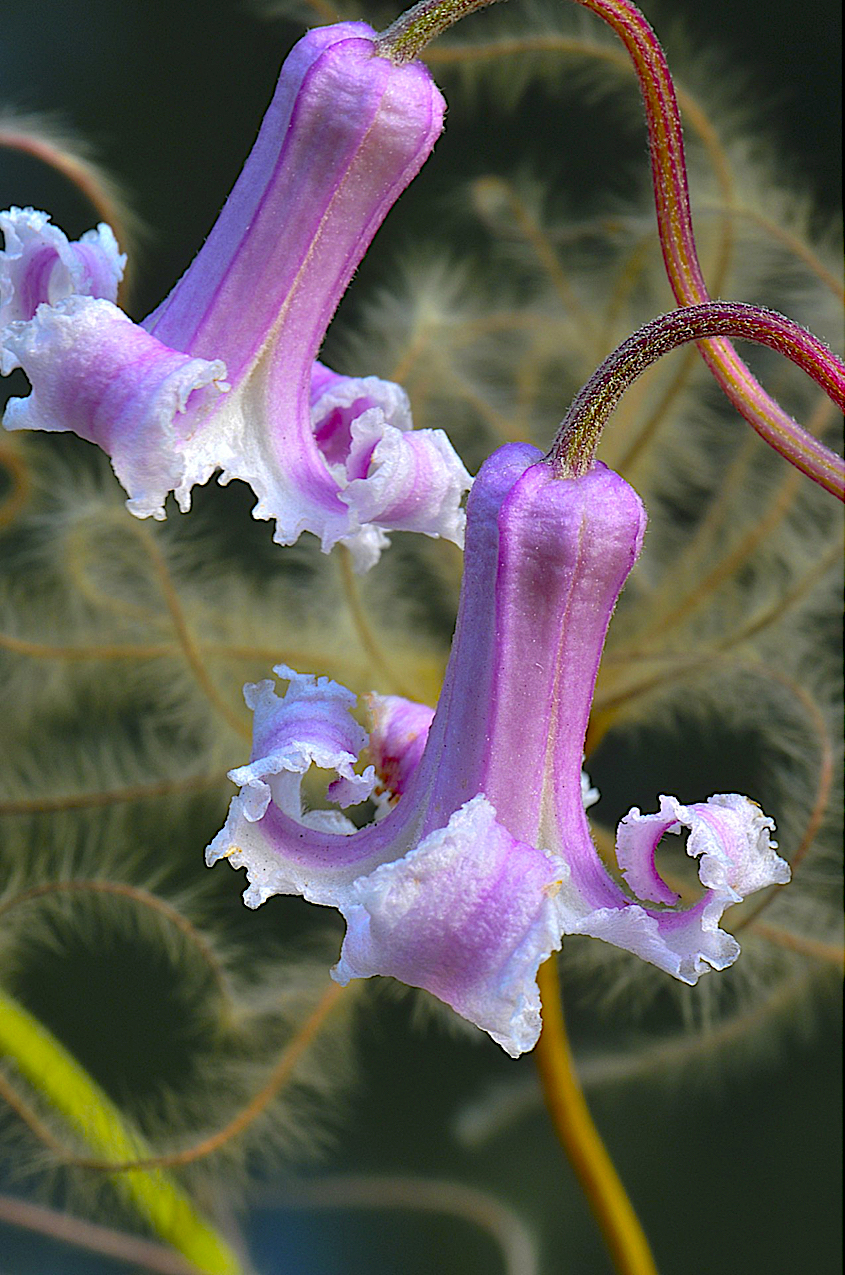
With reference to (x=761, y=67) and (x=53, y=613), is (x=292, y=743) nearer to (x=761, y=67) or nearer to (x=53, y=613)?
(x=53, y=613)

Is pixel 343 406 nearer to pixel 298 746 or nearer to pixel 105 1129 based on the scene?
pixel 298 746

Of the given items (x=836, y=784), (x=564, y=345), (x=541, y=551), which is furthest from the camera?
(x=564, y=345)

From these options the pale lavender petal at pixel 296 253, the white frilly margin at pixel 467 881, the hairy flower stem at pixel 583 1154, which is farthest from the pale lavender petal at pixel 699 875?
the hairy flower stem at pixel 583 1154

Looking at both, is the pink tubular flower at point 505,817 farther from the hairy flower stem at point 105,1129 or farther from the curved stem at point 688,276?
the hairy flower stem at point 105,1129

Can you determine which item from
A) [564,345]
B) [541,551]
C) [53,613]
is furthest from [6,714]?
[541,551]

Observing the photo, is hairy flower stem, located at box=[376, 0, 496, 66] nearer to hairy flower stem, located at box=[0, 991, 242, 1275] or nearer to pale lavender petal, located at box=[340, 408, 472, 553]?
pale lavender petal, located at box=[340, 408, 472, 553]

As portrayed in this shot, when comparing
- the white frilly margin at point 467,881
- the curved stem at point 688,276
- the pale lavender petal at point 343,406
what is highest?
the curved stem at point 688,276
